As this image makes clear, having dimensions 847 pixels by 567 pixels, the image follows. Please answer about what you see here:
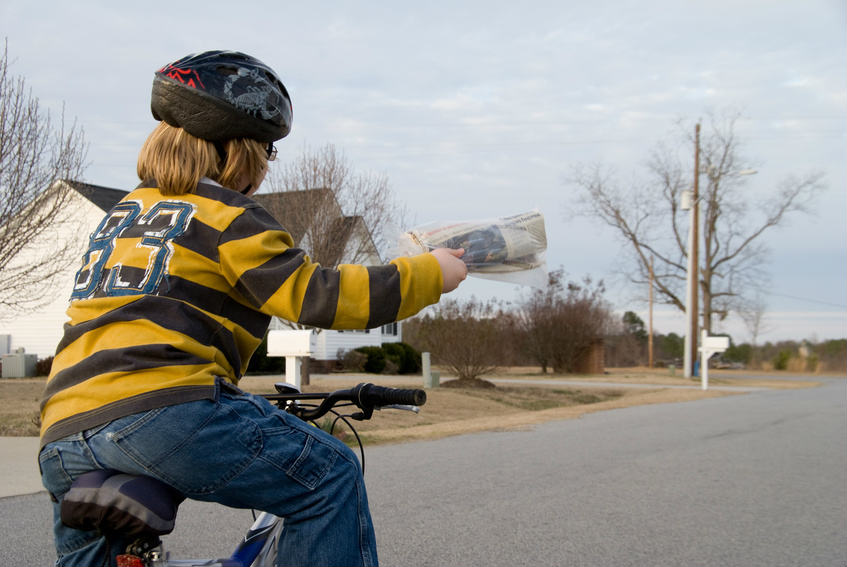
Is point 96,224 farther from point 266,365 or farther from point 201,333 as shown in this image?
point 201,333

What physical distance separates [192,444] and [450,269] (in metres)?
0.85

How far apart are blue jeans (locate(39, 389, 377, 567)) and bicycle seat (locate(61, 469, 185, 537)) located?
0.23 ft

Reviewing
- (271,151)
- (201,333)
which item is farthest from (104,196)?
(201,333)

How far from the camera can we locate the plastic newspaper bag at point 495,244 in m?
2.63

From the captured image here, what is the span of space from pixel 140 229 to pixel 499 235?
3.95 ft

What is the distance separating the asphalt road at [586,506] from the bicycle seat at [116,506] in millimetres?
3146

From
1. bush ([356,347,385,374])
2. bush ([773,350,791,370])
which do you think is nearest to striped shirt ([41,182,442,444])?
bush ([356,347,385,374])

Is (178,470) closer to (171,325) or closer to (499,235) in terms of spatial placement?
(171,325)

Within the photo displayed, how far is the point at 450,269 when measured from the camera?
224cm

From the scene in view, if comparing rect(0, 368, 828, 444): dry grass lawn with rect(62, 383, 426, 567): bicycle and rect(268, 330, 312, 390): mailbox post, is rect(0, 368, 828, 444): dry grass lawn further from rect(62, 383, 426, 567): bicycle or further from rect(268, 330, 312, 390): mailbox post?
rect(62, 383, 426, 567): bicycle

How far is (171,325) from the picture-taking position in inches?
73.8

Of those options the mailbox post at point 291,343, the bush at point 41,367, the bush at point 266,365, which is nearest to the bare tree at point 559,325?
the bush at point 266,365

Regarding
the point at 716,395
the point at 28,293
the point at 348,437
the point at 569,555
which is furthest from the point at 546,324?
the point at 569,555

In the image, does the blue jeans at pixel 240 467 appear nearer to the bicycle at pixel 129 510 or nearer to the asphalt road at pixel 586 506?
the bicycle at pixel 129 510
